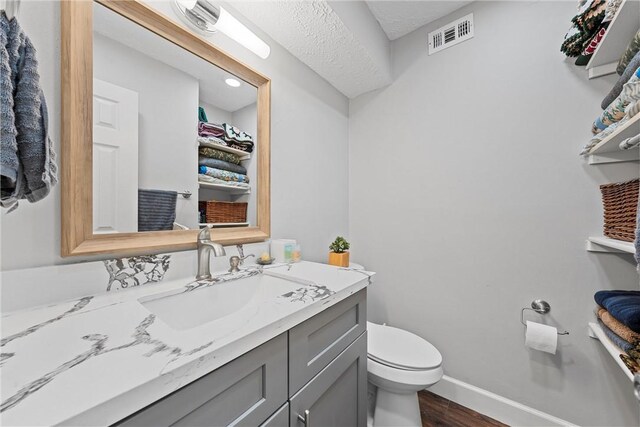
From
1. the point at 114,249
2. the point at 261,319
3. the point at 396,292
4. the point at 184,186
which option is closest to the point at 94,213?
the point at 114,249

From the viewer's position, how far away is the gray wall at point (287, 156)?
2.16 feet

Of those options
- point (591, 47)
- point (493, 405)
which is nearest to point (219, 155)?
point (591, 47)

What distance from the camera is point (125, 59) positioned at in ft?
2.75

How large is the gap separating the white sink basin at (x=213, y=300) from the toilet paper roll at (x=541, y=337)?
3.79 ft

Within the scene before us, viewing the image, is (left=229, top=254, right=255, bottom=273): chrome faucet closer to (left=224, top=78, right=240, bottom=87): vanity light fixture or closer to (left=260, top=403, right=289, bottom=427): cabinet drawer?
(left=260, top=403, right=289, bottom=427): cabinet drawer

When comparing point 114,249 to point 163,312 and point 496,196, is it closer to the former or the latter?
point 163,312

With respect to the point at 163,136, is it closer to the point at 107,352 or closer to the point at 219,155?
the point at 219,155

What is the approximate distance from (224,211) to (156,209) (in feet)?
0.95

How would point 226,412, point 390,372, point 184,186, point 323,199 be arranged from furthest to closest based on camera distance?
1. point 323,199
2. point 390,372
3. point 184,186
4. point 226,412

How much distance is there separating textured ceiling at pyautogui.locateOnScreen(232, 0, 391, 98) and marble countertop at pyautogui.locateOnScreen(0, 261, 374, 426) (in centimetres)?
130

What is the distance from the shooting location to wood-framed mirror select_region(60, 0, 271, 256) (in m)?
0.72

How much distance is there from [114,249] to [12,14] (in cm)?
60

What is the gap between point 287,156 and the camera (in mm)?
1428

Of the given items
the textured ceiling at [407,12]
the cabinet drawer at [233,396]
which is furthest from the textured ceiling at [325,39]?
the cabinet drawer at [233,396]
